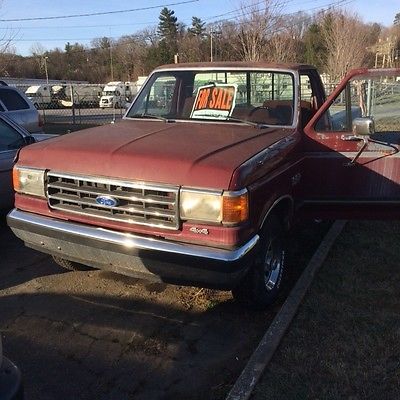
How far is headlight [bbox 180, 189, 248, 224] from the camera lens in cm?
331

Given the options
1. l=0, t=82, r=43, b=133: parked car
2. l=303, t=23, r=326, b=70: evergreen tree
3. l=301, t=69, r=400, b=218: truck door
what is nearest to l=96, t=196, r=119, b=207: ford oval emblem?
l=301, t=69, r=400, b=218: truck door

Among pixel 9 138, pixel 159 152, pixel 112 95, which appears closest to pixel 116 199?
pixel 159 152

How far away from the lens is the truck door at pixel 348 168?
4660mm

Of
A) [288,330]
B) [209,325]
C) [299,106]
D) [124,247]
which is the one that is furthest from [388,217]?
[124,247]

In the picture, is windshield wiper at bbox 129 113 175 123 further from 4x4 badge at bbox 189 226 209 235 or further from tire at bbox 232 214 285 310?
4x4 badge at bbox 189 226 209 235

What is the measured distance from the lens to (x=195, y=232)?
3430 mm

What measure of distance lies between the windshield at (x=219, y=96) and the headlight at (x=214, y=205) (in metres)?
1.58

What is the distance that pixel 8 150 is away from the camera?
19.4 ft

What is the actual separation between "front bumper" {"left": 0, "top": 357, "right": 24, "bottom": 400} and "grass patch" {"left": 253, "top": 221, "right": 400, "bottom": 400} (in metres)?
1.50

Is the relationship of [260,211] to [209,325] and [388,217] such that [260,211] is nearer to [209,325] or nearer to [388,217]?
[209,325]

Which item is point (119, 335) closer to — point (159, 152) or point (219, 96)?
point (159, 152)

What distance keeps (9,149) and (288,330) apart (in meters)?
3.95

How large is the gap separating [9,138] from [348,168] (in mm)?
3958

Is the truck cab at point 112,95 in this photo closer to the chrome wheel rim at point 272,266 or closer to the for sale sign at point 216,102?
the for sale sign at point 216,102
